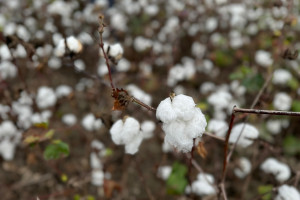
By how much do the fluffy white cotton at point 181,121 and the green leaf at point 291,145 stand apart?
2.11m

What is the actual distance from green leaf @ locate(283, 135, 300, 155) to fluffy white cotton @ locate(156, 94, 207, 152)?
2107mm

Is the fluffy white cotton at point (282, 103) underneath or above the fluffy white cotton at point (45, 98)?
underneath

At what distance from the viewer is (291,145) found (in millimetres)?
2617

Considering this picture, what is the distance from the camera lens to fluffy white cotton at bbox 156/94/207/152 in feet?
2.67

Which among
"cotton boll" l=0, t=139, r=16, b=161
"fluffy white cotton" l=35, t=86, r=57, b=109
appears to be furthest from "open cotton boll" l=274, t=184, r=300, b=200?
"cotton boll" l=0, t=139, r=16, b=161

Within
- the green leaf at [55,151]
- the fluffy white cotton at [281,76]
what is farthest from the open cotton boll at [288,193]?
the fluffy white cotton at [281,76]

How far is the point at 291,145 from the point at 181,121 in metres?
2.22

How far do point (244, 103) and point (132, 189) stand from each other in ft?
5.14

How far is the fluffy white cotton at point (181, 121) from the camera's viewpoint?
81 centimetres

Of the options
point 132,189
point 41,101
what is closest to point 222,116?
point 132,189

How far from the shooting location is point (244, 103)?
3.04 meters

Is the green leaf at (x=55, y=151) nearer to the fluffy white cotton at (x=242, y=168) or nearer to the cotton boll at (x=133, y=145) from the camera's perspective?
the cotton boll at (x=133, y=145)

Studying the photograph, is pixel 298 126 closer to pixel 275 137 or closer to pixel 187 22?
pixel 275 137

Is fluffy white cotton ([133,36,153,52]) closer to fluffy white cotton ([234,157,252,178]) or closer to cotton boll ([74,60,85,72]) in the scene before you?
cotton boll ([74,60,85,72])
